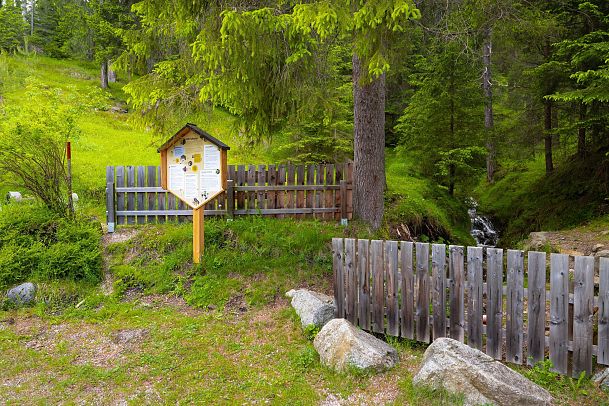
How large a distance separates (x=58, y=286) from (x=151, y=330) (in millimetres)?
2359

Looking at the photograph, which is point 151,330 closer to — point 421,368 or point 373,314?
point 373,314

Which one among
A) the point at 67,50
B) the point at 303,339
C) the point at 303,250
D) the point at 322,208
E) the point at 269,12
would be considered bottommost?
the point at 303,339

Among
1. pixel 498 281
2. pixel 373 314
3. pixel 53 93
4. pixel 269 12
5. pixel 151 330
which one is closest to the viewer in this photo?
pixel 498 281

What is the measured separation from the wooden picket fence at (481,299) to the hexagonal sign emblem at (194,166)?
2.78 meters

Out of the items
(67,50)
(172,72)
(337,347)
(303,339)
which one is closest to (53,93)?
(172,72)

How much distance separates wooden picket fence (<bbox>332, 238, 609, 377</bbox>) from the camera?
427cm

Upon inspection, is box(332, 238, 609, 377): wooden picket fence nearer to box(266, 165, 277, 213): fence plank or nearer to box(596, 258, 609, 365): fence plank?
box(596, 258, 609, 365): fence plank

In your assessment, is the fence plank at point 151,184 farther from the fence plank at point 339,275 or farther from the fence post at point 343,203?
the fence plank at point 339,275

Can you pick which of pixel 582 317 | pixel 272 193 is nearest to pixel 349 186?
pixel 272 193

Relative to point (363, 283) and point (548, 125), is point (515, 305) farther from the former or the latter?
point (548, 125)

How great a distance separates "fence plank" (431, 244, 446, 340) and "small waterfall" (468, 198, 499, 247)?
9.58 m

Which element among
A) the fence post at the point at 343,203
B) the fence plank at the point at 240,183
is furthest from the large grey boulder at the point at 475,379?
the fence plank at the point at 240,183

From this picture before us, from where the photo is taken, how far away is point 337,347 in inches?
195

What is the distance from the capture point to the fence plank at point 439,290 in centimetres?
511
